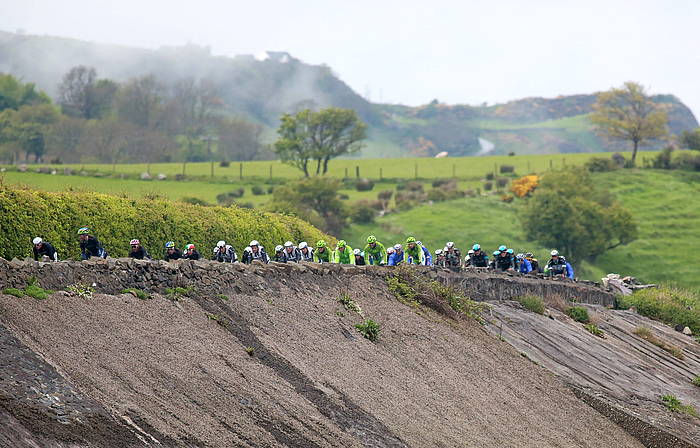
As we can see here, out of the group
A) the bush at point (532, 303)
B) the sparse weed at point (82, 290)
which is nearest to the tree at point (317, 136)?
the bush at point (532, 303)

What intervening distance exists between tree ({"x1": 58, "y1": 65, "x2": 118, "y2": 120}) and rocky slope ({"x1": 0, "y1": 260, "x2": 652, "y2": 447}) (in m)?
139

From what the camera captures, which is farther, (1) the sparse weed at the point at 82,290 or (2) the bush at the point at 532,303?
(2) the bush at the point at 532,303

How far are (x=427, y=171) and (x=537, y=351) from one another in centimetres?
8187

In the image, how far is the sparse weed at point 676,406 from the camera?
2981 centimetres

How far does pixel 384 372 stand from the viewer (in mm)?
23484

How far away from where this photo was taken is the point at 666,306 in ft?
146

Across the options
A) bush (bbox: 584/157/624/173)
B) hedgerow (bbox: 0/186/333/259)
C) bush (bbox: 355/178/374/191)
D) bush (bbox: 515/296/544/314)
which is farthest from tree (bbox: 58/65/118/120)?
bush (bbox: 515/296/544/314)

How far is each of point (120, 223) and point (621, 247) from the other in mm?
61377

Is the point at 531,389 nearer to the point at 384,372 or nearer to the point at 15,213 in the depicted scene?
the point at 384,372

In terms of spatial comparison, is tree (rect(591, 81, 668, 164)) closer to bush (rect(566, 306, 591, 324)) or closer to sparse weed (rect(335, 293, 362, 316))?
bush (rect(566, 306, 591, 324))

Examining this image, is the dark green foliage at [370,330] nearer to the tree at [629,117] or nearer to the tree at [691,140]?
the tree at [629,117]

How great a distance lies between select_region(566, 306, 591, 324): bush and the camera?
37.0m

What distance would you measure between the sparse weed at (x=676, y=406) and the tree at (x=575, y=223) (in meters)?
49.0

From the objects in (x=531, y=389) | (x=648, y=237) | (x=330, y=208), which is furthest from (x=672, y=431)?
(x=648, y=237)
